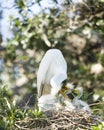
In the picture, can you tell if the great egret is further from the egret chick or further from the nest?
the nest

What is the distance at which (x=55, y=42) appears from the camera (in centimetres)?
696

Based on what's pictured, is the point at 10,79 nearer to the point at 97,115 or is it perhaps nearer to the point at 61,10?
the point at 61,10

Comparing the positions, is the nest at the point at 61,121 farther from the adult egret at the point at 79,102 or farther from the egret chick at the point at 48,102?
the adult egret at the point at 79,102

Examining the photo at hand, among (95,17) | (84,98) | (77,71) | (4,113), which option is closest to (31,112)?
(4,113)

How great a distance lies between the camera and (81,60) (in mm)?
9234

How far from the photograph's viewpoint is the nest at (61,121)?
4.20 metres

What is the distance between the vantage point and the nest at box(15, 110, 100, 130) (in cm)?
420

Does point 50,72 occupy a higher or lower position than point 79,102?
higher

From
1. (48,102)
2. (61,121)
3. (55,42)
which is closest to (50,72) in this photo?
(48,102)

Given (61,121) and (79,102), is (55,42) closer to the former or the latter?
(79,102)

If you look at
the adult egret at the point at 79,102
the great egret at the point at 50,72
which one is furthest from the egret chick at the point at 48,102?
the adult egret at the point at 79,102

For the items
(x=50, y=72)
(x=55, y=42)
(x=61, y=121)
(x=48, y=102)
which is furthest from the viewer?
(x=55, y=42)

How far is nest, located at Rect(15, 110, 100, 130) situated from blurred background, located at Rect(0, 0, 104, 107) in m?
0.29

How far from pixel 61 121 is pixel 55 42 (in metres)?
2.71
